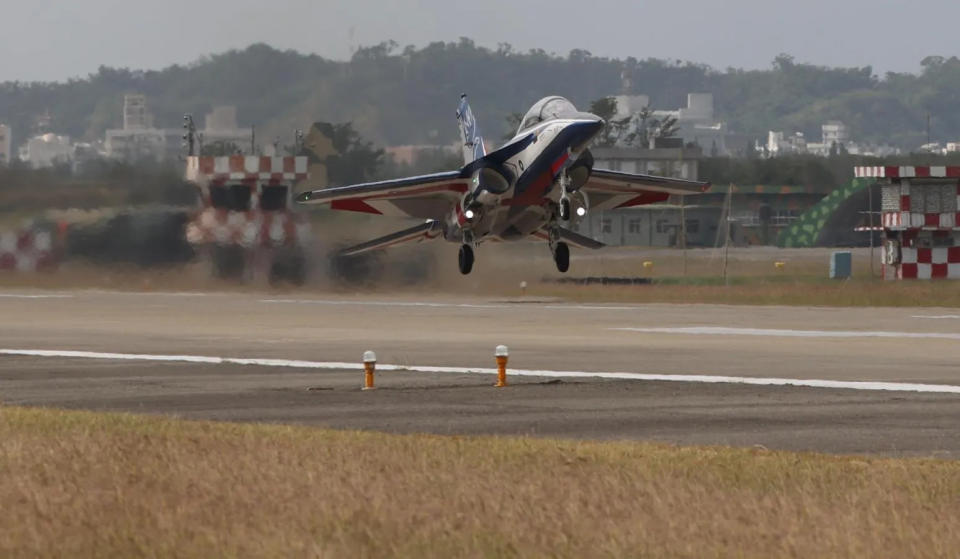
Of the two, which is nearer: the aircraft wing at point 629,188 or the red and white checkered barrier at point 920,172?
the aircraft wing at point 629,188

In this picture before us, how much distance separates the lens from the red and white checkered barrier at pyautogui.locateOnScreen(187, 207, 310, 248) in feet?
159

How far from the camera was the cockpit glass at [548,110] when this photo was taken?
35.7 metres

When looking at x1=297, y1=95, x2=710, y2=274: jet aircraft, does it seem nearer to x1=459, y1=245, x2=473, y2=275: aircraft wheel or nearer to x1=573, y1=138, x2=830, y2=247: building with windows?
x1=459, y1=245, x2=473, y2=275: aircraft wheel

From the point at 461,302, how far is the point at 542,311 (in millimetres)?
6214

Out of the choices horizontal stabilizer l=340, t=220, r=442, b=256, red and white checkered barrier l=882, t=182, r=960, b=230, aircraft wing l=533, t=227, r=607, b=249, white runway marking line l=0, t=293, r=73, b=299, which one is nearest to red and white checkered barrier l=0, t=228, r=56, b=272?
white runway marking line l=0, t=293, r=73, b=299

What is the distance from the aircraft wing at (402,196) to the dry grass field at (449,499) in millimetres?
26008

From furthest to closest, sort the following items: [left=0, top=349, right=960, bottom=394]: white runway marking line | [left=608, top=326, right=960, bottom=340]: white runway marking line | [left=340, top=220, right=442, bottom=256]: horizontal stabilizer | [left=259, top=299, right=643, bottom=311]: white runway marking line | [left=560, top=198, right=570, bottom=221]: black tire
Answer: [left=259, top=299, right=643, bottom=311]: white runway marking line < [left=340, top=220, right=442, bottom=256]: horizontal stabilizer < [left=560, top=198, right=570, bottom=221]: black tire < [left=608, top=326, right=960, bottom=340]: white runway marking line < [left=0, top=349, right=960, bottom=394]: white runway marking line

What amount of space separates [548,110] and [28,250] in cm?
2250

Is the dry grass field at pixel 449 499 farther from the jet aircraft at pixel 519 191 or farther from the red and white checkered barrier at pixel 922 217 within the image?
the red and white checkered barrier at pixel 922 217

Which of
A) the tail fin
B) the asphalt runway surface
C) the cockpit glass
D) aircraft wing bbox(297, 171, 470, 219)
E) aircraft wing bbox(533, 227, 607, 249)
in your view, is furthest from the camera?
the tail fin

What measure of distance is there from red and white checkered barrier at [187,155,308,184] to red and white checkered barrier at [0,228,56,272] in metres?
5.81

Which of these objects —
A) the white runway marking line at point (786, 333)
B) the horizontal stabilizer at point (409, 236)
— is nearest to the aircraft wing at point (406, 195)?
the horizontal stabilizer at point (409, 236)

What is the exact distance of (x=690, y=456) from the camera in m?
13.7

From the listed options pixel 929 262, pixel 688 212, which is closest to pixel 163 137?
pixel 929 262
